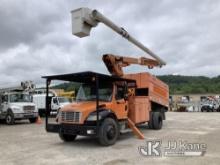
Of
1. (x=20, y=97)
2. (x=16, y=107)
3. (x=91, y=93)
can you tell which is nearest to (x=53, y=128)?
(x=91, y=93)

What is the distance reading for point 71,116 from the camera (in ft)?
36.1

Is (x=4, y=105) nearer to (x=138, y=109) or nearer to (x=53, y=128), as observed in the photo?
(x=53, y=128)

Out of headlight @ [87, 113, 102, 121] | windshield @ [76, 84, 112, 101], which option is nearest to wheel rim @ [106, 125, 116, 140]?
headlight @ [87, 113, 102, 121]

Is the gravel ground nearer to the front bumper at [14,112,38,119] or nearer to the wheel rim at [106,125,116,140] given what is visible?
the wheel rim at [106,125,116,140]

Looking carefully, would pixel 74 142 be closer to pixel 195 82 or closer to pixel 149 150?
pixel 149 150

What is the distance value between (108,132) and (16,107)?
12.1m

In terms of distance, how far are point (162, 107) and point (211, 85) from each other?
66.7 meters

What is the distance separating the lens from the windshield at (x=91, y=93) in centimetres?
1195

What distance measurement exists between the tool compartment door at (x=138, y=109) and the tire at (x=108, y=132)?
1.95 metres

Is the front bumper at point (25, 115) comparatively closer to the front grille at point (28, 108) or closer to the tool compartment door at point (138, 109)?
the front grille at point (28, 108)

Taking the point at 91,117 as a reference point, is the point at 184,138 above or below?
below

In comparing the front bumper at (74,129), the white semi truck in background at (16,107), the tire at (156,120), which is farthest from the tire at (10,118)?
the front bumper at (74,129)

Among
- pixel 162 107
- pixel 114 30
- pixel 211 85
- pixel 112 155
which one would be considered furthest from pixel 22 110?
pixel 211 85

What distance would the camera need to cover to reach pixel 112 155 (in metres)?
9.38
